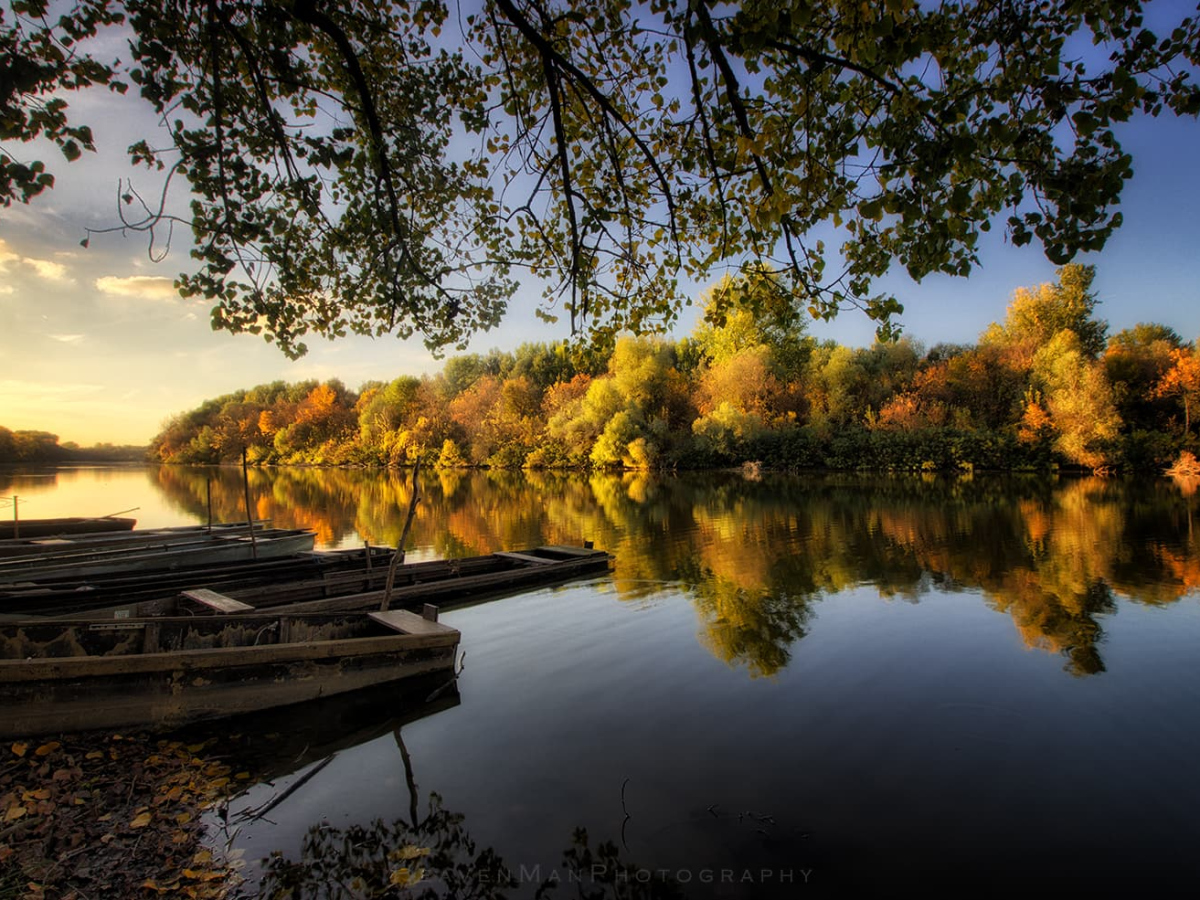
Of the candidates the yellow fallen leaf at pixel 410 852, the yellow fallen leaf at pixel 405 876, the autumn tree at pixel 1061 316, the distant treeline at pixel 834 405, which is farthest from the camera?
the autumn tree at pixel 1061 316

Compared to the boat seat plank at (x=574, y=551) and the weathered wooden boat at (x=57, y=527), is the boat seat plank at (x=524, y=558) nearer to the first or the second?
the boat seat plank at (x=574, y=551)

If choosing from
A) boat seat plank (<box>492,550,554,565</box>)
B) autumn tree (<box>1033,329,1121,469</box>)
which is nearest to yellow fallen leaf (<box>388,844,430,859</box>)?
boat seat plank (<box>492,550,554,565</box>)

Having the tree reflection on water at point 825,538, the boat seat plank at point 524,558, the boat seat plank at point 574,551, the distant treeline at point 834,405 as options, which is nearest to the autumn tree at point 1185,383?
the distant treeline at point 834,405

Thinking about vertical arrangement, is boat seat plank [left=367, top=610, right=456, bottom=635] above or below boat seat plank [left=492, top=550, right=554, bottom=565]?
above

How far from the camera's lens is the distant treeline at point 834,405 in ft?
123

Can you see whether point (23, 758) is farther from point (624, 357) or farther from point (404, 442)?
point (404, 442)

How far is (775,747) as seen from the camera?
217 inches

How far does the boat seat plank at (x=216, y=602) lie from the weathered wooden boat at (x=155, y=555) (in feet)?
12.0

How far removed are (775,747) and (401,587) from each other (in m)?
7.11

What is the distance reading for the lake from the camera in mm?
4020

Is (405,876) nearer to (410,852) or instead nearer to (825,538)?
(410,852)

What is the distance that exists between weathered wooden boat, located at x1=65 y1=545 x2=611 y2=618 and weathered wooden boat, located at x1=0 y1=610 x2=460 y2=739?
0.57 metres

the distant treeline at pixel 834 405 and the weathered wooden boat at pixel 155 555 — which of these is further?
the distant treeline at pixel 834 405

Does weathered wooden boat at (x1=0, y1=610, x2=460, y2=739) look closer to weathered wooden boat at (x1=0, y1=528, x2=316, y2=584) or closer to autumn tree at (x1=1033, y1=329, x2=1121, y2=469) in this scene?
weathered wooden boat at (x1=0, y1=528, x2=316, y2=584)
